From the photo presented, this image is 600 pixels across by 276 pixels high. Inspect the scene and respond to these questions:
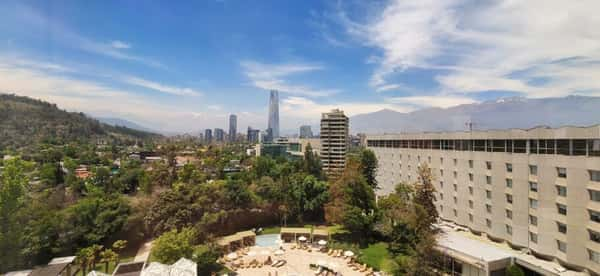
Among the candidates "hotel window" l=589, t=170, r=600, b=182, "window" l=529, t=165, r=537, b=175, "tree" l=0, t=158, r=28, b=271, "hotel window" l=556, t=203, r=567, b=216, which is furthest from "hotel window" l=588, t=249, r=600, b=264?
"tree" l=0, t=158, r=28, b=271

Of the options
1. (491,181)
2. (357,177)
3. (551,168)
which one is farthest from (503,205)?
(357,177)

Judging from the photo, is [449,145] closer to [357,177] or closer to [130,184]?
[357,177]

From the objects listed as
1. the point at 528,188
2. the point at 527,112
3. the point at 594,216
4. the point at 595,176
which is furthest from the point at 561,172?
the point at 527,112

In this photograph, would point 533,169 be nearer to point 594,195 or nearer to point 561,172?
point 561,172

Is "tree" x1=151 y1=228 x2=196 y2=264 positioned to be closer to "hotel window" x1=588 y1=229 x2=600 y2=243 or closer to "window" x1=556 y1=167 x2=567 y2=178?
"hotel window" x1=588 y1=229 x2=600 y2=243

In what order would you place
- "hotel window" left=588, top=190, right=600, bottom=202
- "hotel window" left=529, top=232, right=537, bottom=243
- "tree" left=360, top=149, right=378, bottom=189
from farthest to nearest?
"tree" left=360, top=149, right=378, bottom=189, "hotel window" left=529, top=232, right=537, bottom=243, "hotel window" left=588, top=190, right=600, bottom=202
